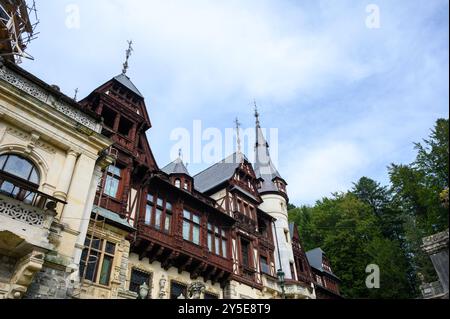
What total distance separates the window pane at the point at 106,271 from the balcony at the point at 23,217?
3553 millimetres

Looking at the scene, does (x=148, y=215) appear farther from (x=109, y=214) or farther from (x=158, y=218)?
(x=109, y=214)

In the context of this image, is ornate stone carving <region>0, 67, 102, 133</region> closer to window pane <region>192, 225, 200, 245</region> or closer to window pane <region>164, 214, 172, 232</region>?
window pane <region>164, 214, 172, 232</region>

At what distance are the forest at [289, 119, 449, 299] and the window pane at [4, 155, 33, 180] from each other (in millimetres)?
21901

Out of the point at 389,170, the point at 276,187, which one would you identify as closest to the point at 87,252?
the point at 276,187

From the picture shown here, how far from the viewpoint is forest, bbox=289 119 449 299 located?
28.1 metres

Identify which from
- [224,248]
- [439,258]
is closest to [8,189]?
[439,258]

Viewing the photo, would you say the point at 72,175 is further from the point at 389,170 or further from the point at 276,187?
the point at 389,170

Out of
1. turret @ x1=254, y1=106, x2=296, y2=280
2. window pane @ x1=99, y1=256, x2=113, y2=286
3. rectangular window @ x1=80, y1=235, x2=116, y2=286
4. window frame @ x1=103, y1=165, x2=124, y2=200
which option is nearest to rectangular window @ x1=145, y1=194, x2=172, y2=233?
window frame @ x1=103, y1=165, x2=124, y2=200

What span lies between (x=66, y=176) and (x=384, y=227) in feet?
133

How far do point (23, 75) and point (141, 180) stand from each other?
760cm

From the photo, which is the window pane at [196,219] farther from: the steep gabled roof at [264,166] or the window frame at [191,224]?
the steep gabled roof at [264,166]

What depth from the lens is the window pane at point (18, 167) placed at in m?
11.0

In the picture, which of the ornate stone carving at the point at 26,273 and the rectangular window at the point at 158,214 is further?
the rectangular window at the point at 158,214

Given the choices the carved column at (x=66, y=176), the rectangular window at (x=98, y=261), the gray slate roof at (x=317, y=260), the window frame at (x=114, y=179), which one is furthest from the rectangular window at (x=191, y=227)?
the gray slate roof at (x=317, y=260)
